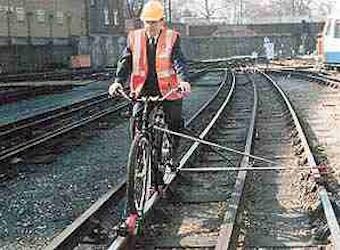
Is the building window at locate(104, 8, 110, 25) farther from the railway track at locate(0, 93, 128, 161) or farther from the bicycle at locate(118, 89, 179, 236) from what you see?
the bicycle at locate(118, 89, 179, 236)

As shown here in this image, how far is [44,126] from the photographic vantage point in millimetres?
15148

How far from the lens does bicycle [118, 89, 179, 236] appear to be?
6113 millimetres

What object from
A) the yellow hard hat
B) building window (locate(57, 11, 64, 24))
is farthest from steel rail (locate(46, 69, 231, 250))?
building window (locate(57, 11, 64, 24))

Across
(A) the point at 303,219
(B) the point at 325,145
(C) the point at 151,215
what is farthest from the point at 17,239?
(B) the point at 325,145

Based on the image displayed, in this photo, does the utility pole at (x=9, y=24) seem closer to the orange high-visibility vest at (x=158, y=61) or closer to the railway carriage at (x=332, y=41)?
the railway carriage at (x=332, y=41)

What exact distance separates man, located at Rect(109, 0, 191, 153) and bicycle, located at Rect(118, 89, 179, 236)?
0.14 m

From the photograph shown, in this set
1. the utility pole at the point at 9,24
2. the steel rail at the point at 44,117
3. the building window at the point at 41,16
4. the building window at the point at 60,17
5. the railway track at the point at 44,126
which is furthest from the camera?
the building window at the point at 60,17

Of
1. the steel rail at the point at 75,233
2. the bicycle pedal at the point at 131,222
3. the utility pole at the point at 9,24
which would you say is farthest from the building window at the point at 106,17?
the bicycle pedal at the point at 131,222

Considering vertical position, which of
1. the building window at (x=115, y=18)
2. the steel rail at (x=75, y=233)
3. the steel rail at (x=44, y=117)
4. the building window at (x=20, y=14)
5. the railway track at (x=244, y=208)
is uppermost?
the building window at (x=20, y=14)

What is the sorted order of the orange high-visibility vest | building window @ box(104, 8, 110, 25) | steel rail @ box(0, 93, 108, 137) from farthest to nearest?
building window @ box(104, 8, 110, 25)
steel rail @ box(0, 93, 108, 137)
the orange high-visibility vest

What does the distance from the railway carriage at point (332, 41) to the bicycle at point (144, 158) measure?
2867 cm

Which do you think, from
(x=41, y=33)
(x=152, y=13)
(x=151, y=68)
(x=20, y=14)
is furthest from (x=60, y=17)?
(x=152, y=13)

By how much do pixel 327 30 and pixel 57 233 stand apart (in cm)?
3162

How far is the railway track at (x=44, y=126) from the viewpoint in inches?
480
